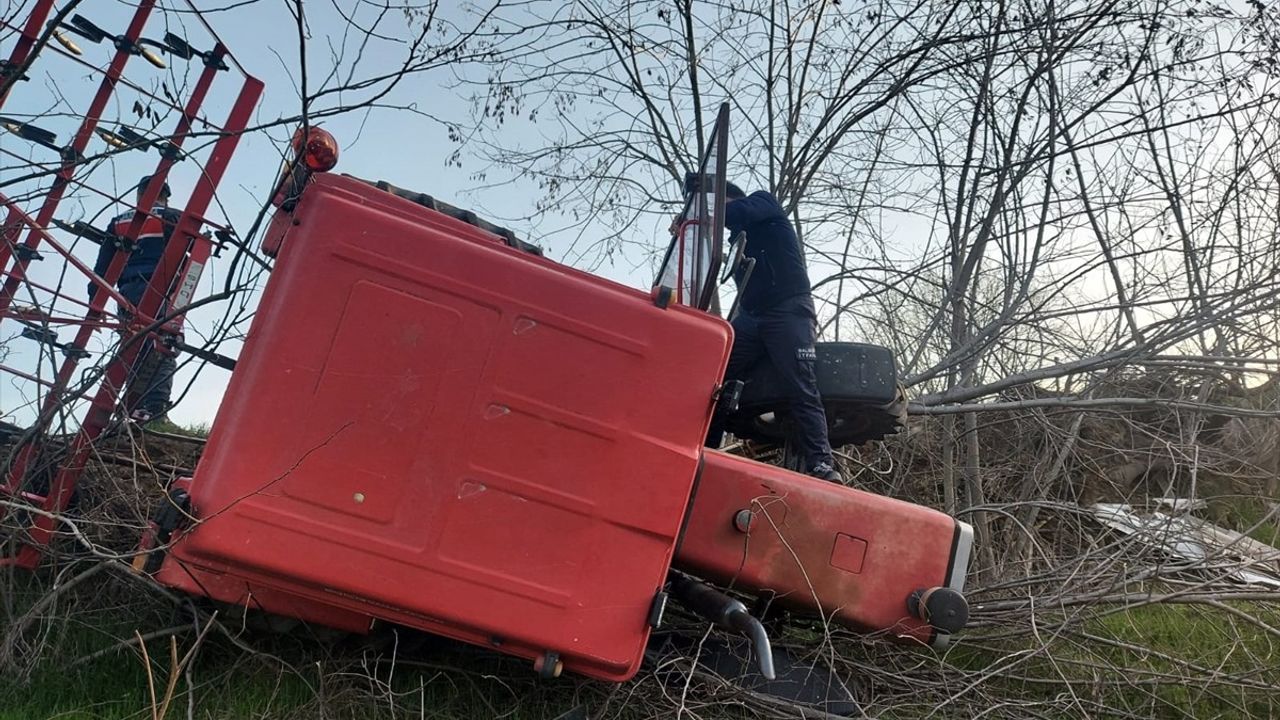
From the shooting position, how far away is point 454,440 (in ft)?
8.25

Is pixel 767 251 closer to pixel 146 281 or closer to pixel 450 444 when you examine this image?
pixel 450 444

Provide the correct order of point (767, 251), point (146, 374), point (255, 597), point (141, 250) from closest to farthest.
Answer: point (255, 597) → point (146, 374) → point (767, 251) → point (141, 250)

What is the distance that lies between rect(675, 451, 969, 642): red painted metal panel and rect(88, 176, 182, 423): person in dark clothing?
2012mm

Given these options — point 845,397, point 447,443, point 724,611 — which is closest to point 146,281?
point 447,443

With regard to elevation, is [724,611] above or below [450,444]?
below

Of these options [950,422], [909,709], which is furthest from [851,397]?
[950,422]

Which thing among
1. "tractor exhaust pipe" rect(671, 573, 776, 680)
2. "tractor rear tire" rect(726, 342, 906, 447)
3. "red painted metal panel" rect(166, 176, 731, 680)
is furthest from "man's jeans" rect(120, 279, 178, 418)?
"tractor rear tire" rect(726, 342, 906, 447)

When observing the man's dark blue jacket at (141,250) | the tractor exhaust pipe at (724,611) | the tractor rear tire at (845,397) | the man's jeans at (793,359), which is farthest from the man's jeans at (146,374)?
the tractor rear tire at (845,397)

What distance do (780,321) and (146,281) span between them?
2693 millimetres

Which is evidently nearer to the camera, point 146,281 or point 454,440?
point 454,440

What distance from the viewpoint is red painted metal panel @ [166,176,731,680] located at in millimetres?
2445

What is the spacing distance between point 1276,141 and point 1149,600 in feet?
10.6

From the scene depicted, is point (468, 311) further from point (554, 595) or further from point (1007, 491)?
point (1007, 491)

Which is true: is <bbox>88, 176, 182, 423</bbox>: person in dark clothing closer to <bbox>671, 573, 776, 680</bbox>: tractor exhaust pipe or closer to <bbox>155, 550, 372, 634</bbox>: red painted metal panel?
<bbox>155, 550, 372, 634</bbox>: red painted metal panel
